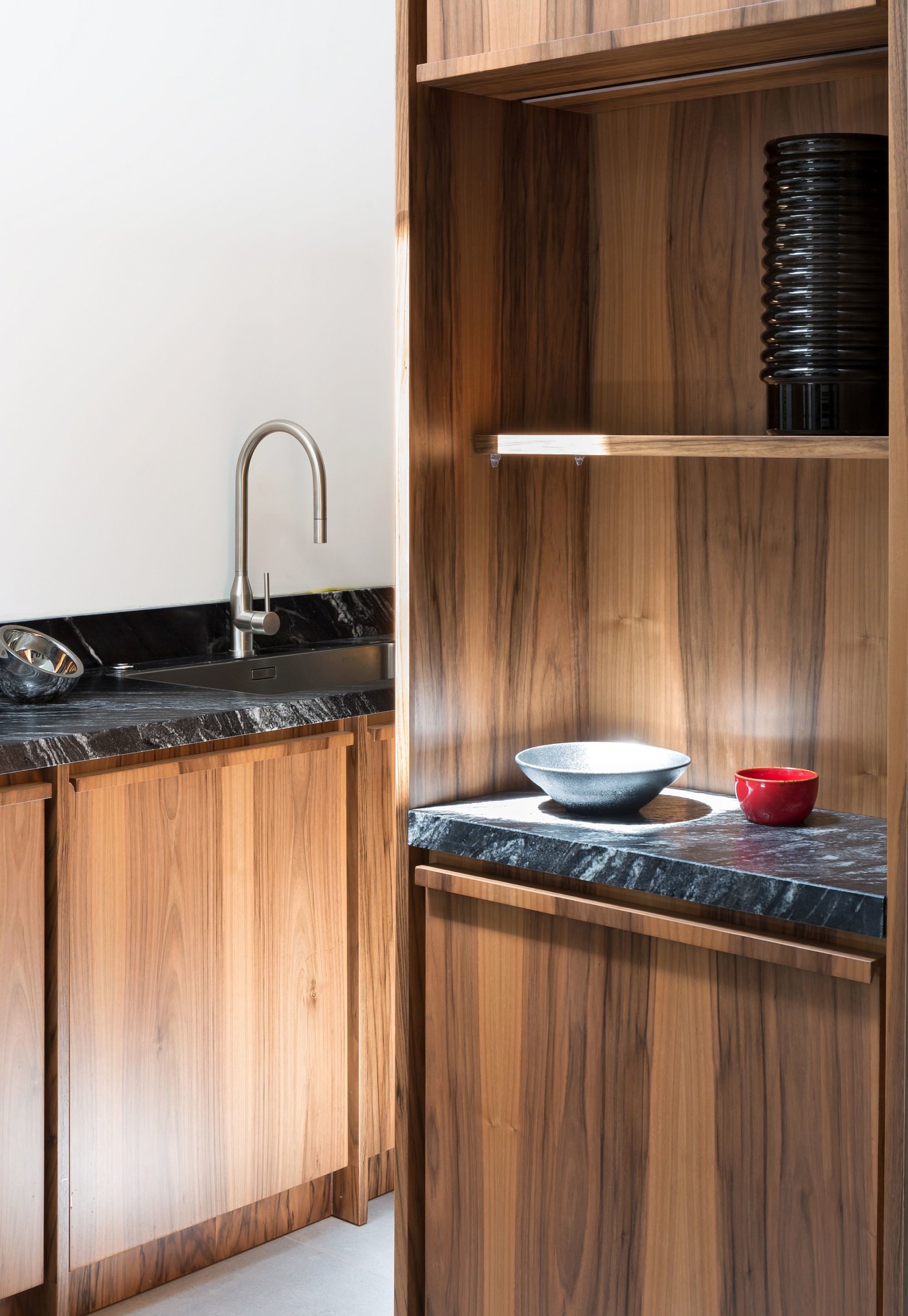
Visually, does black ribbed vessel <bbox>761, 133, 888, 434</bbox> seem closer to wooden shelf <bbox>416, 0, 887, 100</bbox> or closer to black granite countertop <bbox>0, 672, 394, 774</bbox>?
wooden shelf <bbox>416, 0, 887, 100</bbox>

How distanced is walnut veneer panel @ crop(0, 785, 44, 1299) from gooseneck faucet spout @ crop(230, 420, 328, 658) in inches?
35.7

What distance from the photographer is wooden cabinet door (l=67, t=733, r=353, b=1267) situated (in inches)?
89.0

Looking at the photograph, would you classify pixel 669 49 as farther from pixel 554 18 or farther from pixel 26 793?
pixel 26 793

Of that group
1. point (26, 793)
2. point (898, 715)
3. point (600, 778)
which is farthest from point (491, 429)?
point (26, 793)

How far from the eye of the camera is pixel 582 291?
6.59 feet

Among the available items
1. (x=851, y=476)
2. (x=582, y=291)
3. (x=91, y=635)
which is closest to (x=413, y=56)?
(x=582, y=291)

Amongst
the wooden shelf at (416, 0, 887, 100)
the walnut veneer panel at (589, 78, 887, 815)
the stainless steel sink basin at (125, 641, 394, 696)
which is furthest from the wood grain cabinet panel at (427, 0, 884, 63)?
the stainless steel sink basin at (125, 641, 394, 696)

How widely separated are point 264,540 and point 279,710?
822 mm

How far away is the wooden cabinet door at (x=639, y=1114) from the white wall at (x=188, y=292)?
1353 mm

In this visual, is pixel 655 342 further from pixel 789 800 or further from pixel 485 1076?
pixel 485 1076

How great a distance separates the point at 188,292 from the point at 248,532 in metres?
0.50

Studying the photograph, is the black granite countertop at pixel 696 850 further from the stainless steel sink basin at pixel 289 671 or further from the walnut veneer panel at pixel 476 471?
the stainless steel sink basin at pixel 289 671

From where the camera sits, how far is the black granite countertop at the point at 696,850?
152 cm

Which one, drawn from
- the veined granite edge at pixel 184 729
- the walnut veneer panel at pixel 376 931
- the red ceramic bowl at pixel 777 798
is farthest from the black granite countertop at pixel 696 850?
the walnut veneer panel at pixel 376 931
